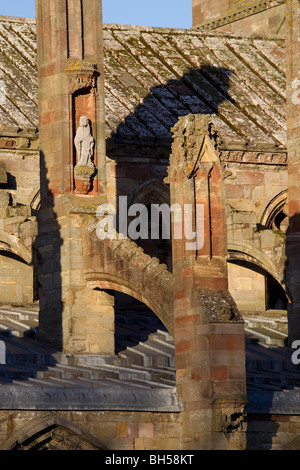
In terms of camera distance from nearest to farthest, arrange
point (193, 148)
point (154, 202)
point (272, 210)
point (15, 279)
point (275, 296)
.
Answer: point (193, 148)
point (15, 279)
point (154, 202)
point (272, 210)
point (275, 296)

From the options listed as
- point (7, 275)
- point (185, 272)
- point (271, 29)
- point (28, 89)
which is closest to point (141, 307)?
point (7, 275)

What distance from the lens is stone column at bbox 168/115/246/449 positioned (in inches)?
1308

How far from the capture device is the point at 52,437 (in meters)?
32.6

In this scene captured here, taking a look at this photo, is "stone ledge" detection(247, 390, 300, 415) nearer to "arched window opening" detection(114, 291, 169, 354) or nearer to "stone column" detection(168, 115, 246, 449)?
"stone column" detection(168, 115, 246, 449)

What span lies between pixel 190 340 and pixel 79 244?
17.6 feet

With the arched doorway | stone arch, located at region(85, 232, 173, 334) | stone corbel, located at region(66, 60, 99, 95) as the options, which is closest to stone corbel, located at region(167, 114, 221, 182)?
stone arch, located at region(85, 232, 173, 334)

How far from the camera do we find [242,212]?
44.5 m

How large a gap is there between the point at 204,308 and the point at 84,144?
274 inches

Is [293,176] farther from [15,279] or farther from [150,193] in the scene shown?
[15,279]

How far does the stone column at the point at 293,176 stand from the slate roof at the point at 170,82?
17.3 ft

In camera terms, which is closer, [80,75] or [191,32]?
[80,75]

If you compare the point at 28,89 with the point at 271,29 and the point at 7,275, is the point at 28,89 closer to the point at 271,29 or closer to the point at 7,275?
the point at 7,275

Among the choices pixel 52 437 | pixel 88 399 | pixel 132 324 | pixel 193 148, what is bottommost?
pixel 52 437

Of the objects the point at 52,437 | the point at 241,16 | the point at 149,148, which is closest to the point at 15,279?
the point at 149,148
